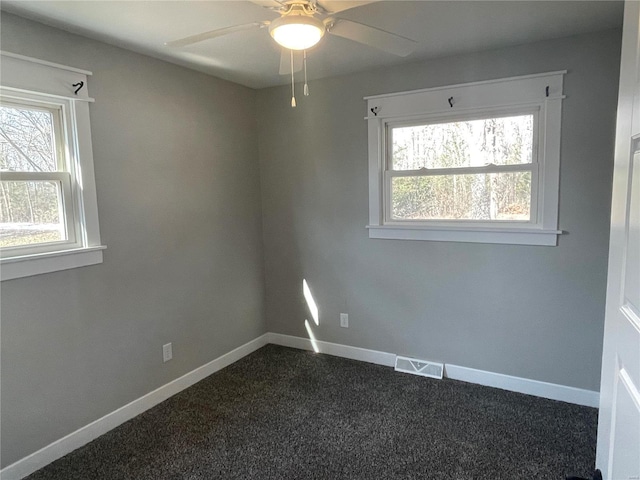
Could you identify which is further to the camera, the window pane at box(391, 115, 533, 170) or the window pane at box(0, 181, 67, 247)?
the window pane at box(391, 115, 533, 170)

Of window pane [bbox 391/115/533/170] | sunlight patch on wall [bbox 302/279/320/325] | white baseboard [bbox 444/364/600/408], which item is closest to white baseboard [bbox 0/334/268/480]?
sunlight patch on wall [bbox 302/279/320/325]

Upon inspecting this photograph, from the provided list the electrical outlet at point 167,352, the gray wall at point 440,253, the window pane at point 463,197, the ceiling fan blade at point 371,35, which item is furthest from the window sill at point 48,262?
the window pane at point 463,197

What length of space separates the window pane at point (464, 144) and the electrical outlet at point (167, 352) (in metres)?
2.20

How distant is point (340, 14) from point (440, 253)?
180 centimetres

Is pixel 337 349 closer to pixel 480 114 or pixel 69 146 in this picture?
pixel 480 114

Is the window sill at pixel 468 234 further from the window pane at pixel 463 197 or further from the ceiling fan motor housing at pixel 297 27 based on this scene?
the ceiling fan motor housing at pixel 297 27

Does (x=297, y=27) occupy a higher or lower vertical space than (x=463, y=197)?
higher

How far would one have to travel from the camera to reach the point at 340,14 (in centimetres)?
215

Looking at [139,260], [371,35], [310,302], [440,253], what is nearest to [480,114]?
[440,253]

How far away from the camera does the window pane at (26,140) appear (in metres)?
2.13

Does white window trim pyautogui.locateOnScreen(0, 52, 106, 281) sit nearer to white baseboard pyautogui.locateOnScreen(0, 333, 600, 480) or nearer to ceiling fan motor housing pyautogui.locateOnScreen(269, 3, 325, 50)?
white baseboard pyautogui.locateOnScreen(0, 333, 600, 480)

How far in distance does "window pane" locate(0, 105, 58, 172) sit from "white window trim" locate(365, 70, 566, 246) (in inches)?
84.9

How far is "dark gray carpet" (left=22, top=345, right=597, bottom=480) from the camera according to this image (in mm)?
2154

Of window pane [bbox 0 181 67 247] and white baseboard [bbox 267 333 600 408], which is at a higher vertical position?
window pane [bbox 0 181 67 247]
